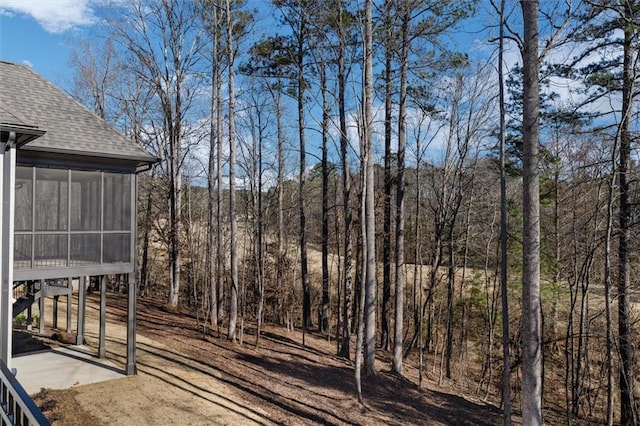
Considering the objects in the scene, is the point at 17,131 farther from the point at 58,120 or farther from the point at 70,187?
the point at 58,120

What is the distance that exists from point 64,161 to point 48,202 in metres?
5.79

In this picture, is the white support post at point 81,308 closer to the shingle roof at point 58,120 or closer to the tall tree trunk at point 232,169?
the shingle roof at point 58,120

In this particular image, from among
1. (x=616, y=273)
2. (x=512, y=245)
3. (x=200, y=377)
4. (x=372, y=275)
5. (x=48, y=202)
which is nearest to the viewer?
(x=200, y=377)

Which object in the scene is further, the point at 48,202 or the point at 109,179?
the point at 48,202

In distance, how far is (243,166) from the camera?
1492 cm

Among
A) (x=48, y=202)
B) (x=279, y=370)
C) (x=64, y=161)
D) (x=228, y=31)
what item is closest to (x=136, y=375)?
(x=279, y=370)

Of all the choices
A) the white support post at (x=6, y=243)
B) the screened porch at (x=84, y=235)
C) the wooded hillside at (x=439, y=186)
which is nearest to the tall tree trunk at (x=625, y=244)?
the wooded hillside at (x=439, y=186)

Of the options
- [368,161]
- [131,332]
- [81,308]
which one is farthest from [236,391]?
[368,161]

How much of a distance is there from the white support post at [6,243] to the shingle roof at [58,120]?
1.72 meters

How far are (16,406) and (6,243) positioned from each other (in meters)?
2.68

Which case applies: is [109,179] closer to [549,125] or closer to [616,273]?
[549,125]

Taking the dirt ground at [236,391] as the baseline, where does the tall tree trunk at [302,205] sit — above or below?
above

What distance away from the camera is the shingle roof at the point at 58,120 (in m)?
7.91

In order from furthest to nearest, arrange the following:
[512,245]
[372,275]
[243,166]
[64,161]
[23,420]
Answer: [512,245]
[243,166]
[372,275]
[64,161]
[23,420]
